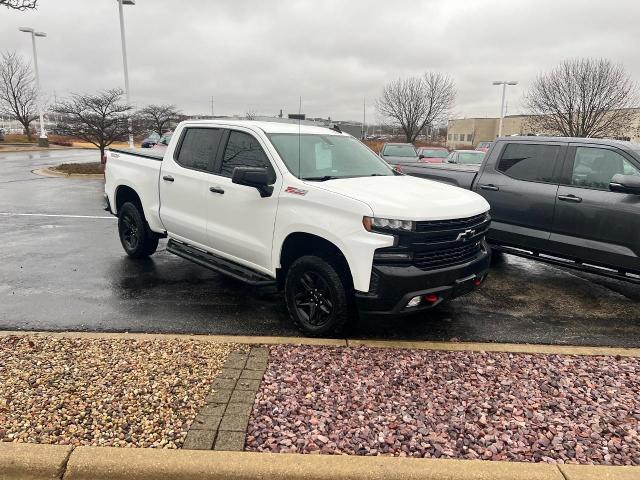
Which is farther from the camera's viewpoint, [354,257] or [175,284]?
[175,284]

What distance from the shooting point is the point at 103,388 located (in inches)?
133

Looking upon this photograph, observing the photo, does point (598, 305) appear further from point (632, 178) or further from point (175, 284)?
point (175, 284)

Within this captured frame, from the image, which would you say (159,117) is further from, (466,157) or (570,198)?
(570,198)

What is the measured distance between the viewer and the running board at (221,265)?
4840 millimetres

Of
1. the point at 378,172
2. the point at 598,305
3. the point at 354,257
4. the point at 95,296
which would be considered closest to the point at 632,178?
the point at 598,305

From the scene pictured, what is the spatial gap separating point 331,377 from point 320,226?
123cm

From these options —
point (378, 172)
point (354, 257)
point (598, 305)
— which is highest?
point (378, 172)

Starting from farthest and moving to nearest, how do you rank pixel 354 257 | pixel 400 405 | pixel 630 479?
pixel 354 257, pixel 400 405, pixel 630 479

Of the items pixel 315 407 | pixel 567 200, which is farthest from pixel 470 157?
pixel 315 407

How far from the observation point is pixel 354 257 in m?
3.94

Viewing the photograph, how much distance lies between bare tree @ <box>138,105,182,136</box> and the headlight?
33046mm

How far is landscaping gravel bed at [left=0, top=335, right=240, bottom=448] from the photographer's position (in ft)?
9.59

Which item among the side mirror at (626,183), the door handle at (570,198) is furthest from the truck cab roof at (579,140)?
the door handle at (570,198)

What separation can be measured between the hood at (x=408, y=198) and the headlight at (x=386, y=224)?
1.3 inches
